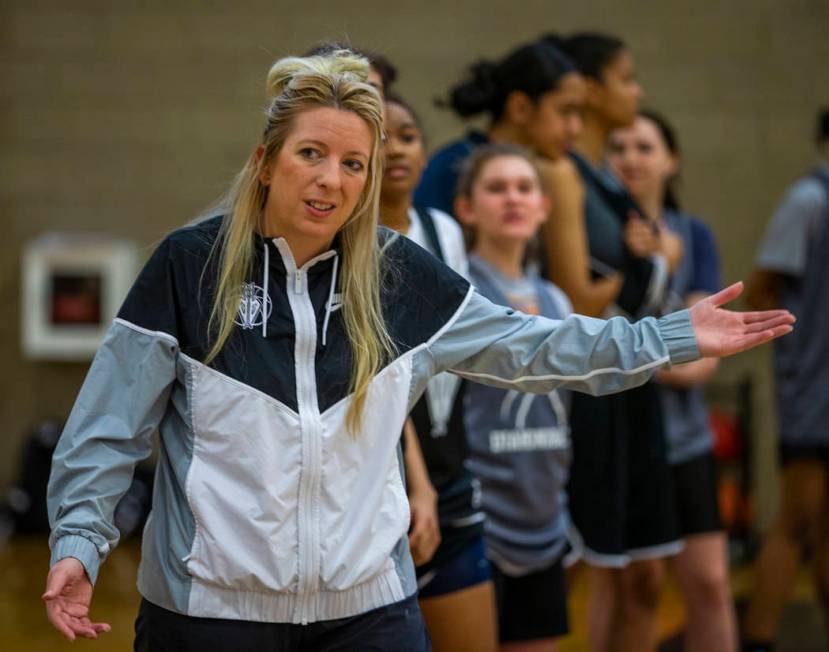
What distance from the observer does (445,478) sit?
2.98m

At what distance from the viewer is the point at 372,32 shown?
23.6 feet

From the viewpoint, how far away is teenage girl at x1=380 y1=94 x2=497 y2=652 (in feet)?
9.65

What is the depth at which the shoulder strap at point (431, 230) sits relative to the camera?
3.05m

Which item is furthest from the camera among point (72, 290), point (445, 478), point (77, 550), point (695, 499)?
point (72, 290)

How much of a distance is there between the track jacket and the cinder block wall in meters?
5.15

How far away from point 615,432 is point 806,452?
127 cm

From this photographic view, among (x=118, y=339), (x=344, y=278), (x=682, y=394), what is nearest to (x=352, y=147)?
(x=344, y=278)

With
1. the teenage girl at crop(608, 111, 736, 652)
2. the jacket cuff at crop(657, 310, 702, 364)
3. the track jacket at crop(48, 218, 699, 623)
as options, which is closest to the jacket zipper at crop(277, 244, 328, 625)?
the track jacket at crop(48, 218, 699, 623)

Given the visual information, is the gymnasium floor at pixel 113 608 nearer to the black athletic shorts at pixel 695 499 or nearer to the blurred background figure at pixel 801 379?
the blurred background figure at pixel 801 379

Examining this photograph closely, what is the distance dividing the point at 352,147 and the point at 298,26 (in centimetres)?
524

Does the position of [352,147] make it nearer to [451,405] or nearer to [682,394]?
[451,405]

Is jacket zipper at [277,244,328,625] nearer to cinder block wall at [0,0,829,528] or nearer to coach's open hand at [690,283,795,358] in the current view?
coach's open hand at [690,283,795,358]

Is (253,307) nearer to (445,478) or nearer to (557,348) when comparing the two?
(557,348)

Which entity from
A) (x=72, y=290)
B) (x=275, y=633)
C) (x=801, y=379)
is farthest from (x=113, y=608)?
(x=275, y=633)
